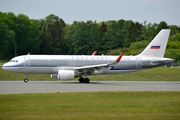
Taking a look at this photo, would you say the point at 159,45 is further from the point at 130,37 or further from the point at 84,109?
the point at 130,37

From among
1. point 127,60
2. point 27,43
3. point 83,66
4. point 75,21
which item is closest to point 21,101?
point 83,66

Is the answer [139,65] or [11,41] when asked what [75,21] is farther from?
[139,65]

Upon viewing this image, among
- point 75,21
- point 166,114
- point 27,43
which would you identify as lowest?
point 166,114

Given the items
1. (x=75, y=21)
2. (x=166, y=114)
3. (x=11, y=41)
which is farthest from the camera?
(x=75, y=21)

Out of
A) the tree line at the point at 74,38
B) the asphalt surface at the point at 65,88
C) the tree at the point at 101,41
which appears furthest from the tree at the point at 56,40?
the asphalt surface at the point at 65,88

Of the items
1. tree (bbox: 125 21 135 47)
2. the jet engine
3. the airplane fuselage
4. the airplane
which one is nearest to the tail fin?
the airplane

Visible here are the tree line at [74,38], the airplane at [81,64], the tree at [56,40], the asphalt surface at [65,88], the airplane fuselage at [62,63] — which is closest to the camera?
the asphalt surface at [65,88]

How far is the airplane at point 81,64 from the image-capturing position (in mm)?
31656

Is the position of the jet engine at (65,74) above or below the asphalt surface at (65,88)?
above

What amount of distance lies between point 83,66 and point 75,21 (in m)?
116

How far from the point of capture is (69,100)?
16984 mm

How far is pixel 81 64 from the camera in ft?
109

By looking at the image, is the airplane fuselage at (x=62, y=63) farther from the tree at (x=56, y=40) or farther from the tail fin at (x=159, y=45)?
the tree at (x=56, y=40)

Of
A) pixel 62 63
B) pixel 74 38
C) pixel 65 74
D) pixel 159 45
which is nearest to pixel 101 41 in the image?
pixel 74 38
